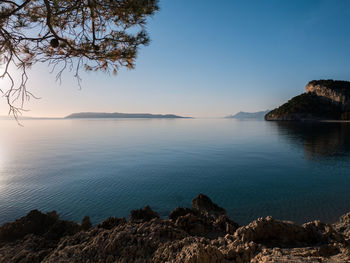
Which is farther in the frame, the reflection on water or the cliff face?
the cliff face

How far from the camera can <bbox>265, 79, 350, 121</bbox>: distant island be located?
9556 centimetres

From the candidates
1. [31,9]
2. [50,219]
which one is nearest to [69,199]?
[50,219]

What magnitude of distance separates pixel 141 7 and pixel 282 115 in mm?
123080

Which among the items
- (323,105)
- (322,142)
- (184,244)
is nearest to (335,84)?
(323,105)

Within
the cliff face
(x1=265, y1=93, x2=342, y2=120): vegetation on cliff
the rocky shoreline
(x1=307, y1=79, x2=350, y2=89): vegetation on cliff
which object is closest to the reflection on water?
the rocky shoreline

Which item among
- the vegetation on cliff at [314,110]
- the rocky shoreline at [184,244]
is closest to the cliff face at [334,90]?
the vegetation on cliff at [314,110]

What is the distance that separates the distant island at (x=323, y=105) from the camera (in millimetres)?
95562

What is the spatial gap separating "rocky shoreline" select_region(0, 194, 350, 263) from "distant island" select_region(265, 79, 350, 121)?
11662 cm

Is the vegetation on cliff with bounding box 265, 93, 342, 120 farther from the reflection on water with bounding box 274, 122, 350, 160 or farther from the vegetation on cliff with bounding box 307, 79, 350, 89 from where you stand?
the reflection on water with bounding box 274, 122, 350, 160

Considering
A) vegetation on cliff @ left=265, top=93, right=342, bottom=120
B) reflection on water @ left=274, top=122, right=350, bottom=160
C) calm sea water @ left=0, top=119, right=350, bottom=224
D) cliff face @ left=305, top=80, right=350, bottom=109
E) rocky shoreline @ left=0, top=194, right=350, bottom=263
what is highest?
cliff face @ left=305, top=80, right=350, bottom=109

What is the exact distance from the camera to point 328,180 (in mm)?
10539

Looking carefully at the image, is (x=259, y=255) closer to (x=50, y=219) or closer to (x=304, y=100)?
(x=50, y=219)

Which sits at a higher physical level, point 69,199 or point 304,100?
point 304,100

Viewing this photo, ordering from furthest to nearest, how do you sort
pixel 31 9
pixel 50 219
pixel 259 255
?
1. pixel 50 219
2. pixel 31 9
3. pixel 259 255
